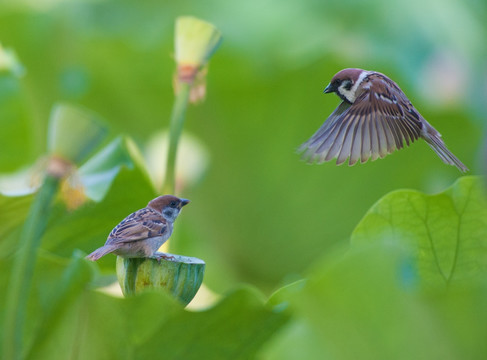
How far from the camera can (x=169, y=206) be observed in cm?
33

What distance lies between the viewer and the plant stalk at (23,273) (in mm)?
289

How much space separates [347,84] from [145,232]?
0.11 metres

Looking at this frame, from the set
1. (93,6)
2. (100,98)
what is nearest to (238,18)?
(93,6)

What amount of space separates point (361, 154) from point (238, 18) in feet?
7.06

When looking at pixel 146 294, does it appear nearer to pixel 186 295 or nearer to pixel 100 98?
pixel 186 295

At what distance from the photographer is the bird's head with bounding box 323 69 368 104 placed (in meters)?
0.33

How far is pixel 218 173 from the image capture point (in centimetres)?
120

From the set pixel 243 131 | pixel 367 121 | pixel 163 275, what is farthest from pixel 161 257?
pixel 243 131

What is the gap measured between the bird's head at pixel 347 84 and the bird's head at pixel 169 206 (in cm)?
8

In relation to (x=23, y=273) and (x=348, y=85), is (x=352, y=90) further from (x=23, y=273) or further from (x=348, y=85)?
(x=23, y=273)

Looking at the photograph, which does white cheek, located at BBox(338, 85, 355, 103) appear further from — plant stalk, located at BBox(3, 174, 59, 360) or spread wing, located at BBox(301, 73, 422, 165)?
plant stalk, located at BBox(3, 174, 59, 360)

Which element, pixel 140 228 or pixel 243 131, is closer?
pixel 140 228

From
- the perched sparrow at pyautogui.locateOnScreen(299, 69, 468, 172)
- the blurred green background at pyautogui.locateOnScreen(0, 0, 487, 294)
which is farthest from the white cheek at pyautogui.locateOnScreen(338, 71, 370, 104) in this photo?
the blurred green background at pyautogui.locateOnScreen(0, 0, 487, 294)

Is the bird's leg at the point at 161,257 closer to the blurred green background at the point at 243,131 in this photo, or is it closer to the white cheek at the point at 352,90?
the white cheek at the point at 352,90
